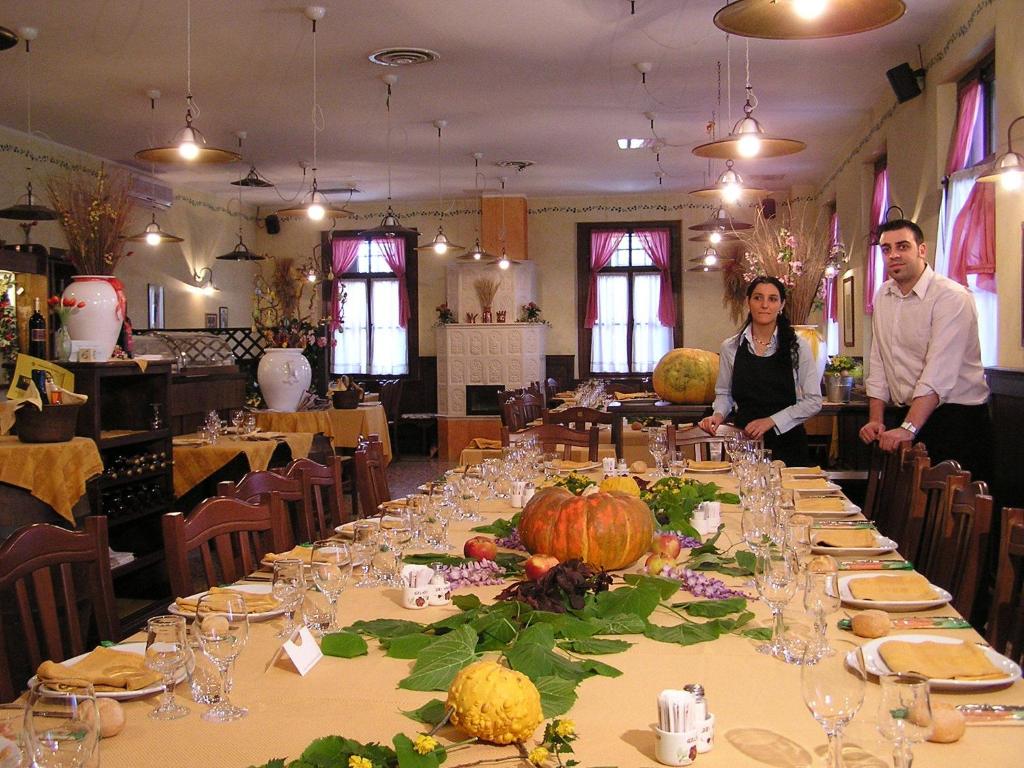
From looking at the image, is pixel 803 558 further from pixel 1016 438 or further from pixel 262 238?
pixel 262 238

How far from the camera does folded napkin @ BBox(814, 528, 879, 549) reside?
2.92 m

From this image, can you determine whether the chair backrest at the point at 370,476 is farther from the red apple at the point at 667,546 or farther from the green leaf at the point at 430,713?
the green leaf at the point at 430,713

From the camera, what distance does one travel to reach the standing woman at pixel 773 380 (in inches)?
208

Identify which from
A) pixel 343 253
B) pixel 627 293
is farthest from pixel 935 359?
pixel 343 253

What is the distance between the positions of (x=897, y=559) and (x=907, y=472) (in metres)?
1.08

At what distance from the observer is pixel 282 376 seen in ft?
29.1

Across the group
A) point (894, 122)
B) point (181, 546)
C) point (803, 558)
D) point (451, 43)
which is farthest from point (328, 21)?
point (803, 558)

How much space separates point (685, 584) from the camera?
2490 mm

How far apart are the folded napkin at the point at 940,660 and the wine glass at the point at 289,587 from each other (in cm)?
113

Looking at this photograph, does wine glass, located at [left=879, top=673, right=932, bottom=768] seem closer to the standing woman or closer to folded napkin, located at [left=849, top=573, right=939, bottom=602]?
folded napkin, located at [left=849, top=573, right=939, bottom=602]

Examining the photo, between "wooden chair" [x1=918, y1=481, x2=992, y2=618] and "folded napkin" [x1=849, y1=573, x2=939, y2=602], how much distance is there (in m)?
0.25

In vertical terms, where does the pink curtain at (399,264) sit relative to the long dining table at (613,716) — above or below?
above

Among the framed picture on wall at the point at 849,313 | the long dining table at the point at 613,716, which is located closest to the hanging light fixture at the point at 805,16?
the long dining table at the point at 613,716

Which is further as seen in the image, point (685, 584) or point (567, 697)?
point (685, 584)
